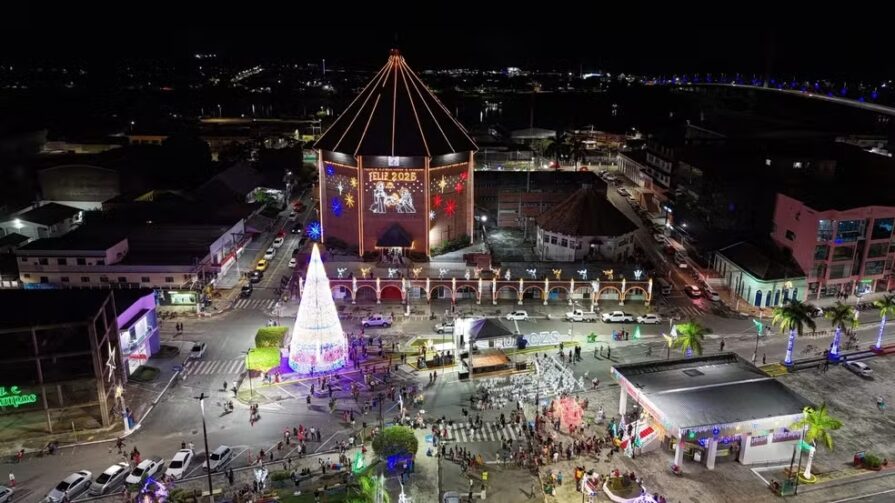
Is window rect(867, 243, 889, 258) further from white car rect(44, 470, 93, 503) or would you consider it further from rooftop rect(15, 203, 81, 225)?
rooftop rect(15, 203, 81, 225)

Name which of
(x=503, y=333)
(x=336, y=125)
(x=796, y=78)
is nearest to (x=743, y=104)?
(x=796, y=78)

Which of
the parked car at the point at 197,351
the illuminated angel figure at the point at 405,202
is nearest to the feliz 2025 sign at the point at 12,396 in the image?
the parked car at the point at 197,351

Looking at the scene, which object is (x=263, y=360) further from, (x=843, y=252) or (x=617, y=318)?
(x=843, y=252)

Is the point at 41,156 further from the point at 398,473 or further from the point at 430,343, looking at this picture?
the point at 398,473

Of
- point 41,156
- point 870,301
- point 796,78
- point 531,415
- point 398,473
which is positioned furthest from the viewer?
point 796,78

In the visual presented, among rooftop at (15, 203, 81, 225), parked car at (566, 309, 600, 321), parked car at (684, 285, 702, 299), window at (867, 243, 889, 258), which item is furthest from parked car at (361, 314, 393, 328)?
window at (867, 243, 889, 258)

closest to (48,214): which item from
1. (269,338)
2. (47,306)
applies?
(47,306)
